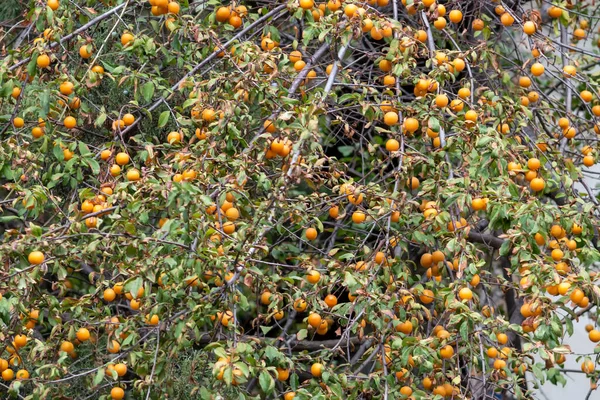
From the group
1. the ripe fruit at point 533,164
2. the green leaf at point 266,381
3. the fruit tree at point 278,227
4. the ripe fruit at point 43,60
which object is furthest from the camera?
the ripe fruit at point 43,60

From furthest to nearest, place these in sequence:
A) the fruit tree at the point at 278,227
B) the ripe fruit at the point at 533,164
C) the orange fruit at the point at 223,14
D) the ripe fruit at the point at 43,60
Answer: the orange fruit at the point at 223,14, the ripe fruit at the point at 43,60, the ripe fruit at the point at 533,164, the fruit tree at the point at 278,227

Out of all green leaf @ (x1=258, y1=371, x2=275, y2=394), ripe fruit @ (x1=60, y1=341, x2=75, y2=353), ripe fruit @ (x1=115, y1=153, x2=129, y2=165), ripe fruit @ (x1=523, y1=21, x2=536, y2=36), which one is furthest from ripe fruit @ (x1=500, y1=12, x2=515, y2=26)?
ripe fruit @ (x1=60, y1=341, x2=75, y2=353)

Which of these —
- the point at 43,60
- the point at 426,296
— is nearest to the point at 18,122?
the point at 43,60

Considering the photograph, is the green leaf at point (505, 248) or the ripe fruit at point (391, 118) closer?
the green leaf at point (505, 248)

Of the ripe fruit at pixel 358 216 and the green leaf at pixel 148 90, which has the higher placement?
the green leaf at pixel 148 90

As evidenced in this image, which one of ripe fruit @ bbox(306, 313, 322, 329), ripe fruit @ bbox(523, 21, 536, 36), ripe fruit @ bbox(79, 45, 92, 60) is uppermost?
ripe fruit @ bbox(523, 21, 536, 36)

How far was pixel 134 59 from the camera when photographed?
150 inches

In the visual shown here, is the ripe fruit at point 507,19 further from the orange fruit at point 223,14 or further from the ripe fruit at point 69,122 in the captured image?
the ripe fruit at point 69,122

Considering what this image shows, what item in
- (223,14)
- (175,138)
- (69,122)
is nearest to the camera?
(175,138)

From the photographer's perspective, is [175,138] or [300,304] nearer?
[300,304]

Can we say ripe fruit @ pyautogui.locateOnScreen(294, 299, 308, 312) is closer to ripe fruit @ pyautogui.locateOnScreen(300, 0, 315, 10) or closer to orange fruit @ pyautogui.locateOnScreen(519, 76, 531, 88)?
ripe fruit @ pyautogui.locateOnScreen(300, 0, 315, 10)

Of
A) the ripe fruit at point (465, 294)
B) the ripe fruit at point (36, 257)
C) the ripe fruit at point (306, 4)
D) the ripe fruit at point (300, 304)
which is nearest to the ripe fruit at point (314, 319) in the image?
the ripe fruit at point (300, 304)

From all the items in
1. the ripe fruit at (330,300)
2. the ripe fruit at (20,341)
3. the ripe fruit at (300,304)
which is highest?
the ripe fruit at (300,304)

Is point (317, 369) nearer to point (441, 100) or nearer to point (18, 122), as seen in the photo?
point (441, 100)
